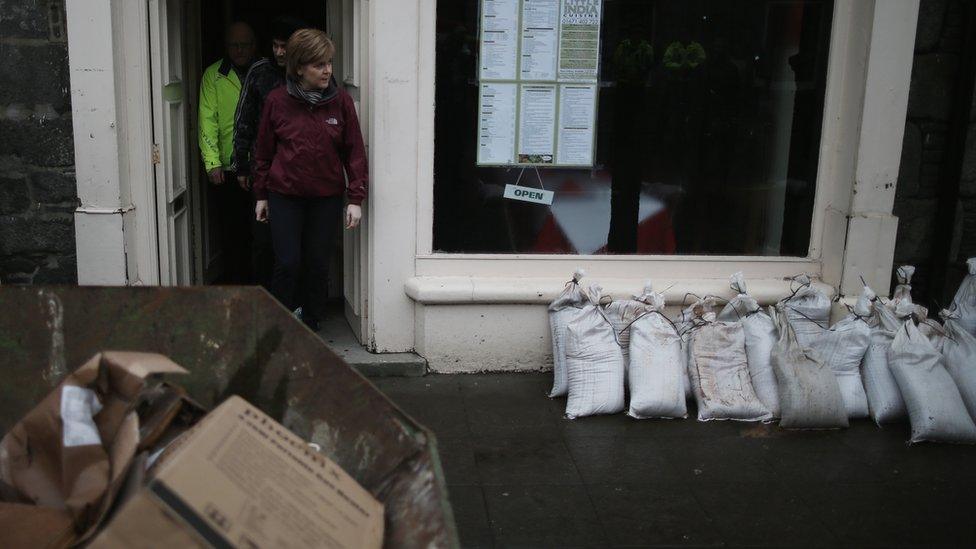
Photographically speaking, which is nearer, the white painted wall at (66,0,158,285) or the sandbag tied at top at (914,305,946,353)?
the white painted wall at (66,0,158,285)

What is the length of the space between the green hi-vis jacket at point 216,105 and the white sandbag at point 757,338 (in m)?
3.16

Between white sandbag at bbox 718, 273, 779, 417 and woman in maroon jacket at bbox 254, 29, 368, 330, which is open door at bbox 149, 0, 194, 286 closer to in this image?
woman in maroon jacket at bbox 254, 29, 368, 330

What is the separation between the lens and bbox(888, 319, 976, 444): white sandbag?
4973mm

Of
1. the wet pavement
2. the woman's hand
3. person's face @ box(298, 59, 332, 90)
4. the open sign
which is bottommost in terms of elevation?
the wet pavement

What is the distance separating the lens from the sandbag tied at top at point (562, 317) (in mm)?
Answer: 5398

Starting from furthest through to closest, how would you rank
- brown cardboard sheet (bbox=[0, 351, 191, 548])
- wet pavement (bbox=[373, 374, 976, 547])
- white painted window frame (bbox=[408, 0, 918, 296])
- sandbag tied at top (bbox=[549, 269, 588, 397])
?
white painted window frame (bbox=[408, 0, 918, 296])
sandbag tied at top (bbox=[549, 269, 588, 397])
wet pavement (bbox=[373, 374, 976, 547])
brown cardboard sheet (bbox=[0, 351, 191, 548])

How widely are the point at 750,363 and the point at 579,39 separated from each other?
201 centimetres

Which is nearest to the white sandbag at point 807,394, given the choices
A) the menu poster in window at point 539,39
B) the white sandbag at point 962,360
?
the white sandbag at point 962,360

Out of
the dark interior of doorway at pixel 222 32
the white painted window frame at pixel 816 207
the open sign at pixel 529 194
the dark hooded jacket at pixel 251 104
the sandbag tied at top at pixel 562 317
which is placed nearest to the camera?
Result: the sandbag tied at top at pixel 562 317

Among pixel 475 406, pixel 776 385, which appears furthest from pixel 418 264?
pixel 776 385

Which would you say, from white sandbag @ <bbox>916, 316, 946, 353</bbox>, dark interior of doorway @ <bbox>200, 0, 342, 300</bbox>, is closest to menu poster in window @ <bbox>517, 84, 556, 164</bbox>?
dark interior of doorway @ <bbox>200, 0, 342, 300</bbox>

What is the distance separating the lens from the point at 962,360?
5180 mm

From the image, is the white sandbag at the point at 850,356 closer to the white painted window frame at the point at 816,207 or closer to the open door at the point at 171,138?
the white painted window frame at the point at 816,207

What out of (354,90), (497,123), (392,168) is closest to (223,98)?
(354,90)
